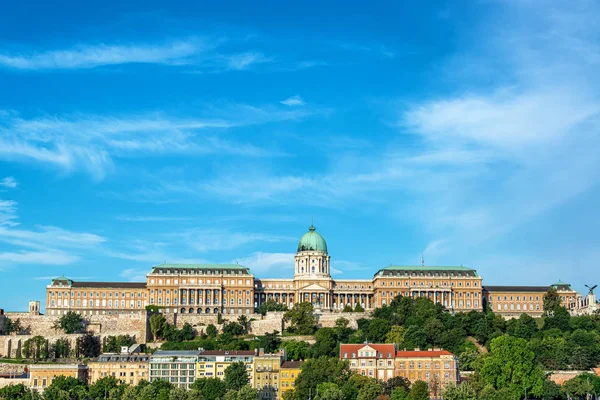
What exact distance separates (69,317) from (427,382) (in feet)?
183

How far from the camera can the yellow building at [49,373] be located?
391ft

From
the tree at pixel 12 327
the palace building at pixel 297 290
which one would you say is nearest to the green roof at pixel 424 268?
the palace building at pixel 297 290

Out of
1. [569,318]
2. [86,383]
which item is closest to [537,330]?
[569,318]

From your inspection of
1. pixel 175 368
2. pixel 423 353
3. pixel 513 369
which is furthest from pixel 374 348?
pixel 175 368

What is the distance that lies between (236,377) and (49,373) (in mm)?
23904

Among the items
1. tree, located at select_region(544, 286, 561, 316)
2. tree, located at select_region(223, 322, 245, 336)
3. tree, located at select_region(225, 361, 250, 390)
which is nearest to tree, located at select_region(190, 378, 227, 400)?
tree, located at select_region(225, 361, 250, 390)

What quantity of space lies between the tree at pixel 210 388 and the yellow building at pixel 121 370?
9346mm

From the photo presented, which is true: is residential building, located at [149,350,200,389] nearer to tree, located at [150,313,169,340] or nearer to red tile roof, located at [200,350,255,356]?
red tile roof, located at [200,350,255,356]

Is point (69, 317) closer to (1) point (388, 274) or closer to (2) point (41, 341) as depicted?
(2) point (41, 341)

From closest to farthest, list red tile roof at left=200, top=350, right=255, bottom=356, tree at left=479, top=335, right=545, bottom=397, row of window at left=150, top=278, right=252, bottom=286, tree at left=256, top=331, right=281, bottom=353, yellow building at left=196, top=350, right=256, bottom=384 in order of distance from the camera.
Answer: tree at left=479, top=335, right=545, bottom=397, yellow building at left=196, top=350, right=256, bottom=384, red tile roof at left=200, top=350, right=255, bottom=356, tree at left=256, top=331, right=281, bottom=353, row of window at left=150, top=278, right=252, bottom=286

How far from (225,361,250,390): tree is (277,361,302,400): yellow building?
13.2 ft

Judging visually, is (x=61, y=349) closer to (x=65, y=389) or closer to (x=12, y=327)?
(x=12, y=327)

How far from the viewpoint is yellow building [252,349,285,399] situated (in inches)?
4552

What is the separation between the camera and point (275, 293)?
548ft
